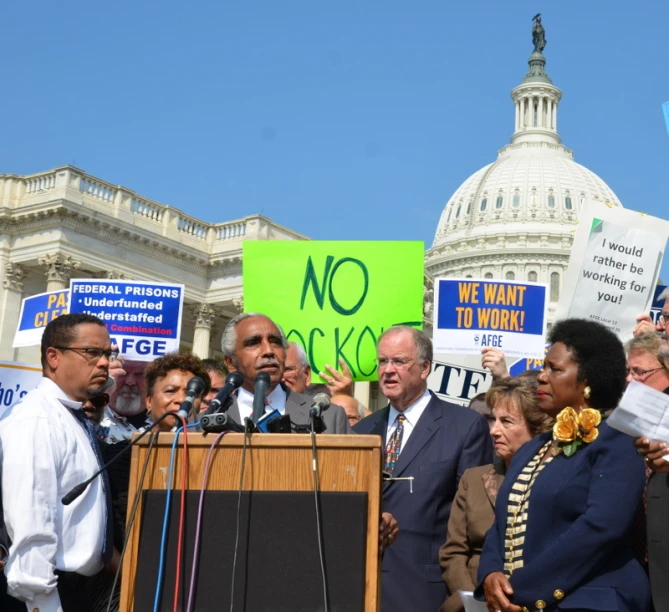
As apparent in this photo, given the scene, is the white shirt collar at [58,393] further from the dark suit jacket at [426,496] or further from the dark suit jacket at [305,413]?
the dark suit jacket at [426,496]

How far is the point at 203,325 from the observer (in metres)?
37.3

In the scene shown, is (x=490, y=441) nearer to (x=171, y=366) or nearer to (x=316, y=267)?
(x=171, y=366)

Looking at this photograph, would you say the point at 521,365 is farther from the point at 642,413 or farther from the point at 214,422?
the point at 214,422

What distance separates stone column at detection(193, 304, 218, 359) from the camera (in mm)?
36844

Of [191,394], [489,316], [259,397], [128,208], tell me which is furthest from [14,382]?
[128,208]

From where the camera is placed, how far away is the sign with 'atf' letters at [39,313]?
11.0 metres

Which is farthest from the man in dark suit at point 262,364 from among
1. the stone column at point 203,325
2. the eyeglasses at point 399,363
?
the stone column at point 203,325

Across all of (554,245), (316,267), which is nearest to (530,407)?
(316,267)

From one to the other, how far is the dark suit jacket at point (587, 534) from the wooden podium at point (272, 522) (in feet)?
2.65

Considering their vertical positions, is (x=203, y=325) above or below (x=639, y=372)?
above

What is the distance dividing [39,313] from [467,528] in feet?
24.1

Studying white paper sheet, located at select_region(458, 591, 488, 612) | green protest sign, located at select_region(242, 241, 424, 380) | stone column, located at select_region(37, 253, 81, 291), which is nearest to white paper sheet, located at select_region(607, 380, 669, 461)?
white paper sheet, located at select_region(458, 591, 488, 612)

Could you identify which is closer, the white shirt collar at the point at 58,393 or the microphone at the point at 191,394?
the microphone at the point at 191,394

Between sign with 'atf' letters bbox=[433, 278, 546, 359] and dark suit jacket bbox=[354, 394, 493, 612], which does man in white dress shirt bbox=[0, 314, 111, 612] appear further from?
sign with 'atf' letters bbox=[433, 278, 546, 359]
